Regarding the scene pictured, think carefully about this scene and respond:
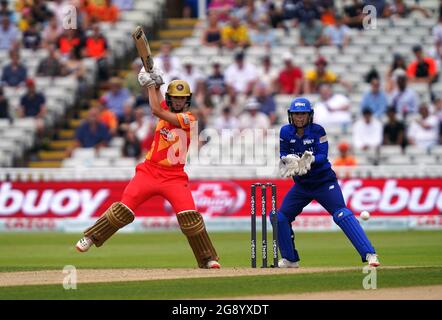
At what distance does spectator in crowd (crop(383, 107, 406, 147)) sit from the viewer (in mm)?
23188

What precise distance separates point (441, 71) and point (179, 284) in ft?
45.7

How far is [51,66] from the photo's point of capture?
2614 cm

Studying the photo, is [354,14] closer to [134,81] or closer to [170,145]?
[134,81]

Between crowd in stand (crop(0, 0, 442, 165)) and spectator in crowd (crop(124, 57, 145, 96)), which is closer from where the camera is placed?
crowd in stand (crop(0, 0, 442, 165))

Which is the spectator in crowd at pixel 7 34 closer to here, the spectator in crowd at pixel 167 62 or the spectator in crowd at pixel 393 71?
the spectator in crowd at pixel 167 62

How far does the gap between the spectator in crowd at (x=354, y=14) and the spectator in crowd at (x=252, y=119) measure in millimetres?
3574

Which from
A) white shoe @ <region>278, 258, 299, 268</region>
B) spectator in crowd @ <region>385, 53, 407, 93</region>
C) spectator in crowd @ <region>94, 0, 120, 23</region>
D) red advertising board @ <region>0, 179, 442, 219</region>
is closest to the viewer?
white shoe @ <region>278, 258, 299, 268</region>

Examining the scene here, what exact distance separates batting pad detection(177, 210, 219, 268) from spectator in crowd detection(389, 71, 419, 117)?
10896 mm

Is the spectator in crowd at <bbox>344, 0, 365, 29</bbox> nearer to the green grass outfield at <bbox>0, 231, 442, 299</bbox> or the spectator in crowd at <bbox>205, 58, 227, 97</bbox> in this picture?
the spectator in crowd at <bbox>205, 58, 227, 97</bbox>

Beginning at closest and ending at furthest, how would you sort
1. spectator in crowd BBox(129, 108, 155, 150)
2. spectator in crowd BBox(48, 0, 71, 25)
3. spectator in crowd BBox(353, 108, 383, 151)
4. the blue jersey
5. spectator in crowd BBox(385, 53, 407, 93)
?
the blue jersey
spectator in crowd BBox(353, 108, 383, 151)
spectator in crowd BBox(129, 108, 155, 150)
spectator in crowd BBox(385, 53, 407, 93)
spectator in crowd BBox(48, 0, 71, 25)

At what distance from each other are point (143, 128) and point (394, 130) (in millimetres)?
4969

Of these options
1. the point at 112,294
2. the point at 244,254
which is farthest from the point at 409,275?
the point at 244,254

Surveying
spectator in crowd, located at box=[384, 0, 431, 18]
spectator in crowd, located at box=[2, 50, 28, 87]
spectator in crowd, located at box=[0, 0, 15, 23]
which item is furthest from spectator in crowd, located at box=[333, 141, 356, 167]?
spectator in crowd, located at box=[0, 0, 15, 23]
